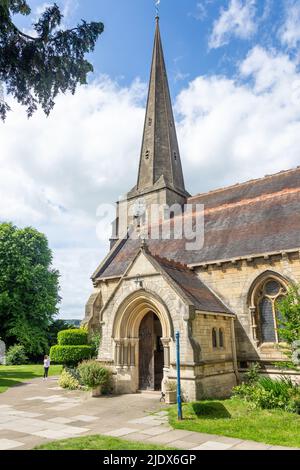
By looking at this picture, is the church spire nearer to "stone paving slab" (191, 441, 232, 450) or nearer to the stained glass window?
the stained glass window

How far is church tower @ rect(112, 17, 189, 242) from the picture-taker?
27.8 meters

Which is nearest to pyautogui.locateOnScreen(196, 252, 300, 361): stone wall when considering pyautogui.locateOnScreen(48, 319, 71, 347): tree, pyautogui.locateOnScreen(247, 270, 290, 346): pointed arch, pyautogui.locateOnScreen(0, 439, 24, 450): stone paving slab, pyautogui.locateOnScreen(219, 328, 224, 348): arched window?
pyautogui.locateOnScreen(247, 270, 290, 346): pointed arch

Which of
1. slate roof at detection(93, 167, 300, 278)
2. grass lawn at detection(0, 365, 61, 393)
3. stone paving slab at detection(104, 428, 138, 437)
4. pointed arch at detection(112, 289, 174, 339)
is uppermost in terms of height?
slate roof at detection(93, 167, 300, 278)

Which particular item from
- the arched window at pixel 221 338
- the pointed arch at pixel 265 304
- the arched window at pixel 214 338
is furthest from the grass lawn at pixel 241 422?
the pointed arch at pixel 265 304

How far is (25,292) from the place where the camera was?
105 ft

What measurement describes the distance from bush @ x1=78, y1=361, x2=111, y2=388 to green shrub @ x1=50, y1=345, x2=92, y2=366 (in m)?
3.84

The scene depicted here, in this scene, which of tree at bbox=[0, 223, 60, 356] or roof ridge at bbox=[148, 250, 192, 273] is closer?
roof ridge at bbox=[148, 250, 192, 273]

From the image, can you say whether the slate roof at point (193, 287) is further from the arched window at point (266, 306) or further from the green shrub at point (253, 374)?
the green shrub at point (253, 374)

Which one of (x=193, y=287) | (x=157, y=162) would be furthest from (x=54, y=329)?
(x=193, y=287)

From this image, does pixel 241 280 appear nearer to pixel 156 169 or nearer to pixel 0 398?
pixel 0 398

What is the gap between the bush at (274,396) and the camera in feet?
36.3

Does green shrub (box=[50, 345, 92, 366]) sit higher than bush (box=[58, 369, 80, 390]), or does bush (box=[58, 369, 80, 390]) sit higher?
green shrub (box=[50, 345, 92, 366])

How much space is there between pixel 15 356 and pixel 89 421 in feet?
74.3
